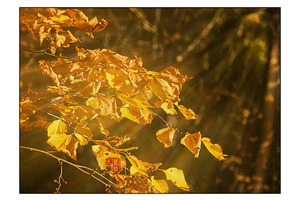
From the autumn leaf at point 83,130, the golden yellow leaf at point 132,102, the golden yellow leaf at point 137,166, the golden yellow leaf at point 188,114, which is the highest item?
the golden yellow leaf at point 132,102

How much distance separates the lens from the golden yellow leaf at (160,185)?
57.3 inches

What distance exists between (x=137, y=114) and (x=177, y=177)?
1.26 ft

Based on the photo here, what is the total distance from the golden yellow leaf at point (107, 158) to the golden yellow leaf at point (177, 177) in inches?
9.4

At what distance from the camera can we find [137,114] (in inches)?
56.5

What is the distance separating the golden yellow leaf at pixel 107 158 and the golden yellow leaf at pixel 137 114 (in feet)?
0.66

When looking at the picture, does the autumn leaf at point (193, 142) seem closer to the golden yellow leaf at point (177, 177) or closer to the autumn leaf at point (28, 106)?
the golden yellow leaf at point (177, 177)

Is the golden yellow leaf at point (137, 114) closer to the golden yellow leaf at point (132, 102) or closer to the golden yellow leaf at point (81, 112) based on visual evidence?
the golden yellow leaf at point (132, 102)

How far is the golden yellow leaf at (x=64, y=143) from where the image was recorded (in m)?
1.43

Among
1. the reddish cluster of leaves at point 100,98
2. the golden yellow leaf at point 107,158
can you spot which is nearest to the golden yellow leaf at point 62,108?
the reddish cluster of leaves at point 100,98

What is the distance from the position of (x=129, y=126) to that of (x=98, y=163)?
0.82 feet

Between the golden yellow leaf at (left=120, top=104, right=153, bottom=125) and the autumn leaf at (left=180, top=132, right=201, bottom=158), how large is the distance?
204mm

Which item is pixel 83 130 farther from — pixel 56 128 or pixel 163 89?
pixel 163 89

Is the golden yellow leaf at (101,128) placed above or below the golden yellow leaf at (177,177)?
above

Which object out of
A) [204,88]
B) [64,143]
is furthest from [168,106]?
[64,143]
